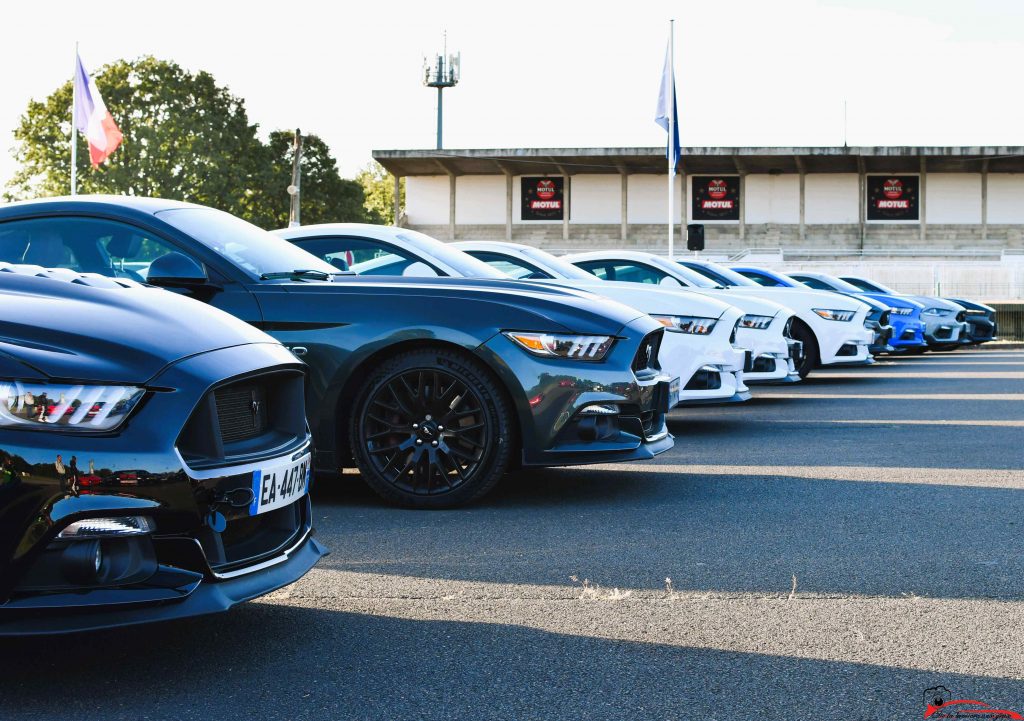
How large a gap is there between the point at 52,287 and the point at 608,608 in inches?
81.1

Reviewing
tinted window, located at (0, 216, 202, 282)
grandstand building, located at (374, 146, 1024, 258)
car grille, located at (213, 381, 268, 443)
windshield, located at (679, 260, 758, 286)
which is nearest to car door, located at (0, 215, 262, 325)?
tinted window, located at (0, 216, 202, 282)

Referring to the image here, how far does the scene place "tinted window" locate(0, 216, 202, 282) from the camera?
19.0 feet

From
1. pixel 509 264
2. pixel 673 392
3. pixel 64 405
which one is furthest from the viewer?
pixel 509 264

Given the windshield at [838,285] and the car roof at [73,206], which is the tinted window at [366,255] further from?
the windshield at [838,285]

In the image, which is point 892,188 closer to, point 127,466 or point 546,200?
point 546,200

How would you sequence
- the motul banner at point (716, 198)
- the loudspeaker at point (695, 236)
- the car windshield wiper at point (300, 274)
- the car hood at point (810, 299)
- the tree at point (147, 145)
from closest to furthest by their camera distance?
the car windshield wiper at point (300, 274), the car hood at point (810, 299), the loudspeaker at point (695, 236), the motul banner at point (716, 198), the tree at point (147, 145)

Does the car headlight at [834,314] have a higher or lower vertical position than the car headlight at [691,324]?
higher

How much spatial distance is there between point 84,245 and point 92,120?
79.7 ft

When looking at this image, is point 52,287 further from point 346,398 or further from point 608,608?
point 346,398

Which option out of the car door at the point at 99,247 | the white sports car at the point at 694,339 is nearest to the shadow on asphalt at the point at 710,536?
the car door at the point at 99,247

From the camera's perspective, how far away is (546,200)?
51719mm

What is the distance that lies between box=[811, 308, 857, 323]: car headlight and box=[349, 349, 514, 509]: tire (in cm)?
977

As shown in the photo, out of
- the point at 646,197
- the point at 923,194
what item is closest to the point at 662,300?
the point at 646,197

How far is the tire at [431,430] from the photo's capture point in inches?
236
